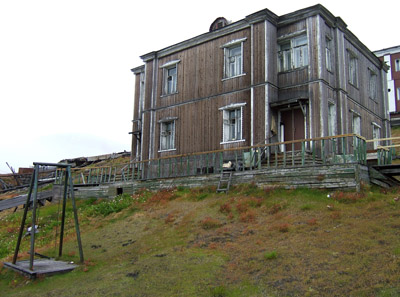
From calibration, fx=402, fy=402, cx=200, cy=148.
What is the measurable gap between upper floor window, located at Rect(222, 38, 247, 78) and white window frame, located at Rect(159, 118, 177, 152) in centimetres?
469

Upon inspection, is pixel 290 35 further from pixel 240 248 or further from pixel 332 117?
pixel 240 248

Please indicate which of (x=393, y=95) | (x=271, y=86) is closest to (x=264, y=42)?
(x=271, y=86)

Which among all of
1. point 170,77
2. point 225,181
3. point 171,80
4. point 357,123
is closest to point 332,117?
point 357,123

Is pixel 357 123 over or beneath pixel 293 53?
beneath

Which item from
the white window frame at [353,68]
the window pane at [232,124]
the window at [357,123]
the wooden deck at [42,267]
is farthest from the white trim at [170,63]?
the wooden deck at [42,267]

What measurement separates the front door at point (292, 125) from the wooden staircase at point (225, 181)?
4422mm

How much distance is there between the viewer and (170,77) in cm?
2636

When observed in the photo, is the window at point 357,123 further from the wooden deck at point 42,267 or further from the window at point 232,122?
the wooden deck at point 42,267

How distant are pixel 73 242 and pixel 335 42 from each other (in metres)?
17.0

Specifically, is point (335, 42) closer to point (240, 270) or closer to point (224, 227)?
point (224, 227)

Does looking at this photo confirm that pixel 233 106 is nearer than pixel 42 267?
No

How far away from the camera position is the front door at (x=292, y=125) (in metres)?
20.7

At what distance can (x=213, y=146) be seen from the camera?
22547 millimetres

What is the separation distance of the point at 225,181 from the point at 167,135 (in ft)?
28.4
